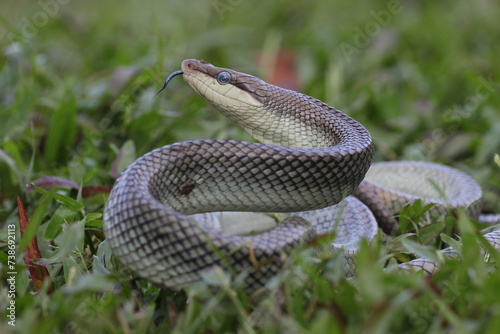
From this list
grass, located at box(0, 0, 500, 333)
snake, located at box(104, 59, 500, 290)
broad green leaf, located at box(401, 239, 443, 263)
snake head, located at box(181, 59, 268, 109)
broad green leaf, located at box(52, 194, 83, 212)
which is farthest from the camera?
snake head, located at box(181, 59, 268, 109)

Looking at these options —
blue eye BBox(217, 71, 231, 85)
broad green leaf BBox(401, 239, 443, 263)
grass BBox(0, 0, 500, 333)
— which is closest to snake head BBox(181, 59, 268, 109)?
blue eye BBox(217, 71, 231, 85)

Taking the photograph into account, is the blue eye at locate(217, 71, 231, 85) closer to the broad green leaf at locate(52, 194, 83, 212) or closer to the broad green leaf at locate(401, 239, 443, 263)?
the broad green leaf at locate(52, 194, 83, 212)

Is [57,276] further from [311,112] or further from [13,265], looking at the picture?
[311,112]

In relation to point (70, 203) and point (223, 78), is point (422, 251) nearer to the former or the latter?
point (223, 78)

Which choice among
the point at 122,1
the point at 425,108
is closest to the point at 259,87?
the point at 425,108

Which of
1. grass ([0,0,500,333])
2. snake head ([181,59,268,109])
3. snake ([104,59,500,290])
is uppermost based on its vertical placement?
snake head ([181,59,268,109])

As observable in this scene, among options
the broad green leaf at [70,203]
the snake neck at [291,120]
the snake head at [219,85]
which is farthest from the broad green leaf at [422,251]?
the broad green leaf at [70,203]
